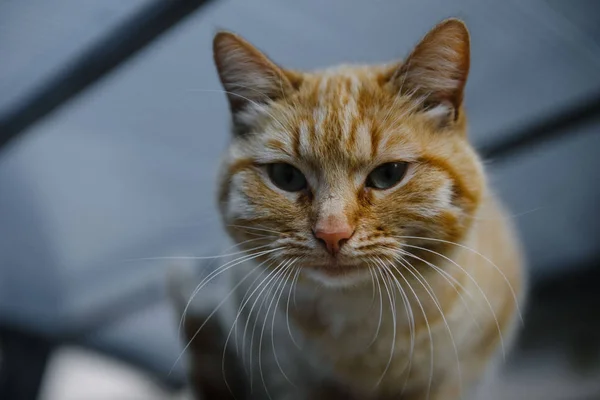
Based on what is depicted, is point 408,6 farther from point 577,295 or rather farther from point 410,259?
Result: point 577,295

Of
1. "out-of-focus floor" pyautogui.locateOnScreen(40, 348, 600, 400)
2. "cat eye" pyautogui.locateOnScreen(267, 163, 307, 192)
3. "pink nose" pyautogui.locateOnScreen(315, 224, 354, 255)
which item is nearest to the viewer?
"pink nose" pyautogui.locateOnScreen(315, 224, 354, 255)

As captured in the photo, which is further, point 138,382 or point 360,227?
point 138,382

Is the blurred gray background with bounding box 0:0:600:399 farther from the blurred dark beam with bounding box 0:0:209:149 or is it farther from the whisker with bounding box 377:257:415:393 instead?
the whisker with bounding box 377:257:415:393

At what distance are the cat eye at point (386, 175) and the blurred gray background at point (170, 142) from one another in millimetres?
200

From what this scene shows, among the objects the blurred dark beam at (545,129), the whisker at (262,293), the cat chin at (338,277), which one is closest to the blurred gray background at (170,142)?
the blurred dark beam at (545,129)

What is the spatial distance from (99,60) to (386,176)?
464 millimetres

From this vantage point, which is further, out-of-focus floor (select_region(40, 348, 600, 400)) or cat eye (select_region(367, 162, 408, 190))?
out-of-focus floor (select_region(40, 348, 600, 400))

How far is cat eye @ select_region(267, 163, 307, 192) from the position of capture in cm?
88

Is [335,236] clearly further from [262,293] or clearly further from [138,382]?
[138,382]

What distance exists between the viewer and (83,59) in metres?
0.94

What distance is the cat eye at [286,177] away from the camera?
2.87ft

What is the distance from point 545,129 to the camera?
1.14 m

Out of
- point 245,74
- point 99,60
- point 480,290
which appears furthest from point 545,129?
point 99,60

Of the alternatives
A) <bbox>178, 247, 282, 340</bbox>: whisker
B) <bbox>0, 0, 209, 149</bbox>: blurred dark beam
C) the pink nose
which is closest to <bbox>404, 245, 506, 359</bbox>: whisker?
the pink nose
